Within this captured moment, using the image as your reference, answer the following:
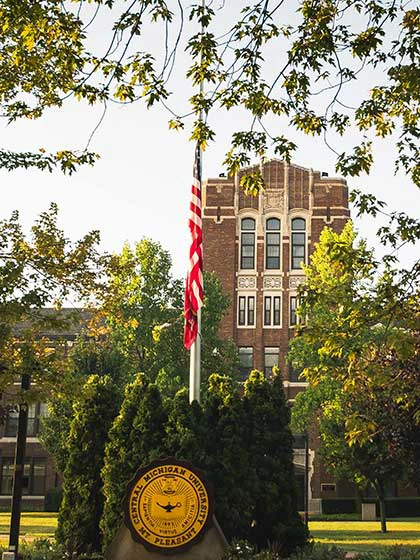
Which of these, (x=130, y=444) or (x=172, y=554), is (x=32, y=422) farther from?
(x=172, y=554)

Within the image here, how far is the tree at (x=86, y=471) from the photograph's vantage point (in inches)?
760

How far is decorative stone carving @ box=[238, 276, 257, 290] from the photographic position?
55562 millimetres

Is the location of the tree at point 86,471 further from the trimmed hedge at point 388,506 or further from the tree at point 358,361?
the trimmed hedge at point 388,506

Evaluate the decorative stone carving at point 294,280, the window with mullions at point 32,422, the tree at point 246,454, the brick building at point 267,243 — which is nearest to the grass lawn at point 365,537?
the tree at point 246,454

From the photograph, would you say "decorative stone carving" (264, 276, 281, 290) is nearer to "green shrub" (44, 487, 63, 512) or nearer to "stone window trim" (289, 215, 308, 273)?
"stone window trim" (289, 215, 308, 273)

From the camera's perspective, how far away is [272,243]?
184 ft

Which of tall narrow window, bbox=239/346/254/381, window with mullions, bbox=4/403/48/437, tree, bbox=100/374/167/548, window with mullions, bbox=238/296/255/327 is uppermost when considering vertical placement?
window with mullions, bbox=238/296/255/327

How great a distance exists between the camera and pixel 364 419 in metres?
12.2

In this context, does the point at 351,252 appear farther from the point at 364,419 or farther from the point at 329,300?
the point at 364,419

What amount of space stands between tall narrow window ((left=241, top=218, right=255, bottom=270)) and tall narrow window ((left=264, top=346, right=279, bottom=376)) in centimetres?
518

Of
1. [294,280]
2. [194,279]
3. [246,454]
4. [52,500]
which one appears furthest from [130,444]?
[294,280]

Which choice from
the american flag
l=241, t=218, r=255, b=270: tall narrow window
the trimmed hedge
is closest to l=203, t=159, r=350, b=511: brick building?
Answer: l=241, t=218, r=255, b=270: tall narrow window

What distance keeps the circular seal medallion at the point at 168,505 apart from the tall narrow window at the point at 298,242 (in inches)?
1529

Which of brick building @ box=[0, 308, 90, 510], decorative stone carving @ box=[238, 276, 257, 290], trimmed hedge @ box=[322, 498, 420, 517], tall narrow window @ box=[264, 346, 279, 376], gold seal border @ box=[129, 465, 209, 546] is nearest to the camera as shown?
gold seal border @ box=[129, 465, 209, 546]
